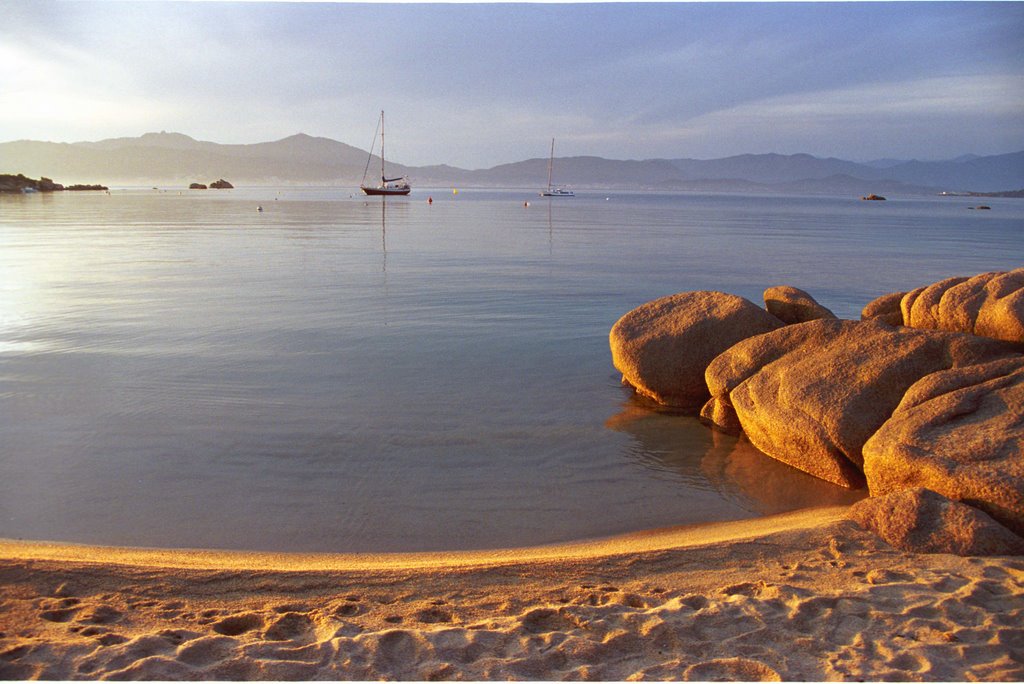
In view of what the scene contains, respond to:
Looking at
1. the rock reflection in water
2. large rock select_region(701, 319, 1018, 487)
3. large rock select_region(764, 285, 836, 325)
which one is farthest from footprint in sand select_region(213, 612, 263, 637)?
large rock select_region(764, 285, 836, 325)

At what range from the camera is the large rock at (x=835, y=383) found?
7.32m

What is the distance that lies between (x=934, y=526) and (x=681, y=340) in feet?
14.4

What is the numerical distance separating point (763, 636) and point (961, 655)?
3.42ft

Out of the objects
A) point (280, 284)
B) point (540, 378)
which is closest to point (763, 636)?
point (540, 378)

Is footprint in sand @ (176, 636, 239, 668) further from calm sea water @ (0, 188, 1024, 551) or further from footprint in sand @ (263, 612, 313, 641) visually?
calm sea water @ (0, 188, 1024, 551)

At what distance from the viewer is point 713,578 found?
538cm

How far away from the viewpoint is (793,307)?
1034cm

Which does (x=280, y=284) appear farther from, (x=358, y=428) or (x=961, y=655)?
(x=961, y=655)

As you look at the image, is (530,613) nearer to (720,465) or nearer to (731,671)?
(731,671)

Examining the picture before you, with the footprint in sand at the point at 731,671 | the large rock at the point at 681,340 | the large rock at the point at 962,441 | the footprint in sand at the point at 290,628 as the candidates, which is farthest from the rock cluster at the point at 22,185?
the footprint in sand at the point at 731,671

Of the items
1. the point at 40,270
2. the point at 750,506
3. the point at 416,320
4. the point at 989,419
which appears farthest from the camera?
the point at 40,270

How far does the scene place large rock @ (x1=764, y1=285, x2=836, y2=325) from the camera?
1024cm

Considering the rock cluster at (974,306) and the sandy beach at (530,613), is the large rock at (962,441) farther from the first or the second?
the rock cluster at (974,306)

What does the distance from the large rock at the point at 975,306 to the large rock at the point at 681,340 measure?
1.68 m
